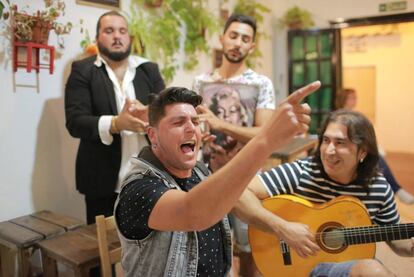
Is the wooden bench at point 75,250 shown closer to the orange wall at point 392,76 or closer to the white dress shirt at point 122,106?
the white dress shirt at point 122,106

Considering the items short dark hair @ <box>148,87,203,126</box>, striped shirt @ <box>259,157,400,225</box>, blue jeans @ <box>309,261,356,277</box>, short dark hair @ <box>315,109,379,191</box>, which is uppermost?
short dark hair @ <box>148,87,203,126</box>

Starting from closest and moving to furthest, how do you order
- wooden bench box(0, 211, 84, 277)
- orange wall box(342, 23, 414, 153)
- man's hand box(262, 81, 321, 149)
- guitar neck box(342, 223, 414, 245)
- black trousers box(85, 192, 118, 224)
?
1. man's hand box(262, 81, 321, 149)
2. guitar neck box(342, 223, 414, 245)
3. wooden bench box(0, 211, 84, 277)
4. black trousers box(85, 192, 118, 224)
5. orange wall box(342, 23, 414, 153)

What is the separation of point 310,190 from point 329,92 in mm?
3791

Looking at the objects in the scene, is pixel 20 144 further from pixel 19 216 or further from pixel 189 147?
pixel 189 147

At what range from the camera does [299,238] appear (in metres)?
1.50

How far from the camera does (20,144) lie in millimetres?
2189

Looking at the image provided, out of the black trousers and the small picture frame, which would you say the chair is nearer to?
the black trousers

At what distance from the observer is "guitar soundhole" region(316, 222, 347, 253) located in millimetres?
1553

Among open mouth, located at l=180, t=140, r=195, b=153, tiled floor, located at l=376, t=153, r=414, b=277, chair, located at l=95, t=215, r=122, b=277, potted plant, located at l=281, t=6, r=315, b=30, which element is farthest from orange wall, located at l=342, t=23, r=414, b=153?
open mouth, located at l=180, t=140, r=195, b=153

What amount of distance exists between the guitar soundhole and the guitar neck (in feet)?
0.09

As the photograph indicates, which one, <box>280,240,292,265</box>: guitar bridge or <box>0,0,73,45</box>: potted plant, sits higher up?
<box>0,0,73,45</box>: potted plant

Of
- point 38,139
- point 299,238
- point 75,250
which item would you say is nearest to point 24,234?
point 75,250

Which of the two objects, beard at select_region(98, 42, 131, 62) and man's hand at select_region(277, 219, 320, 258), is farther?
beard at select_region(98, 42, 131, 62)

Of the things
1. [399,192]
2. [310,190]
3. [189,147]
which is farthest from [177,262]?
[399,192]
